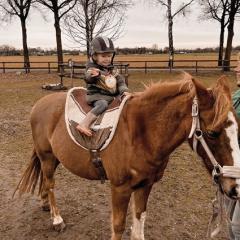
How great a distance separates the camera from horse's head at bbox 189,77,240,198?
8.47ft

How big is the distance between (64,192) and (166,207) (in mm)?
1570

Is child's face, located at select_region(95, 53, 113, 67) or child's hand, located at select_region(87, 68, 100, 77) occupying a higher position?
child's face, located at select_region(95, 53, 113, 67)

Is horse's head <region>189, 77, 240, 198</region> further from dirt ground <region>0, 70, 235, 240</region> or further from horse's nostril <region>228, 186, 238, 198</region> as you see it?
dirt ground <region>0, 70, 235, 240</region>

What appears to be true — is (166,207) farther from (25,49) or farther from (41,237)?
(25,49)

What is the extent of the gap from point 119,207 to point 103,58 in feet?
4.92

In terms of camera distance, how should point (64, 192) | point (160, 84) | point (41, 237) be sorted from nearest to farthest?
point (160, 84), point (41, 237), point (64, 192)

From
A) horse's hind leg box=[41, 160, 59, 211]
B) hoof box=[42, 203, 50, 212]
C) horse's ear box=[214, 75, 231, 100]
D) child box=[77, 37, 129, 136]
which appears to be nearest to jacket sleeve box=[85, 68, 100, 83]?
child box=[77, 37, 129, 136]

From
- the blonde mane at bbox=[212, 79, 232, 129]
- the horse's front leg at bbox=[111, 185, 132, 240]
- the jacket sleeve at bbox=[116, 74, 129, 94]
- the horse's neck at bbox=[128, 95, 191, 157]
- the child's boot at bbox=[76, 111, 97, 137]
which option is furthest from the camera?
the jacket sleeve at bbox=[116, 74, 129, 94]

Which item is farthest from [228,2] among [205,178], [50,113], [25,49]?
[50,113]

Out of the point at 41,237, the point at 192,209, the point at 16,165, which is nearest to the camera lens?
the point at 41,237

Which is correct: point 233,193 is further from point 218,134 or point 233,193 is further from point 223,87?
point 223,87

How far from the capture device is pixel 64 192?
17.8 ft

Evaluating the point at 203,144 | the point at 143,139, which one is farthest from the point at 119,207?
the point at 203,144

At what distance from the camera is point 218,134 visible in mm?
2615
